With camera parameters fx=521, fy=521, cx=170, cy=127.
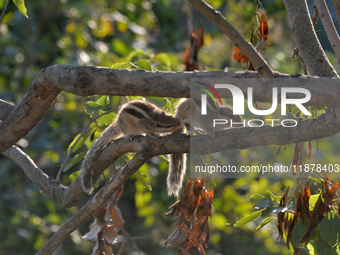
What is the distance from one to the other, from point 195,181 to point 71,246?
4596 millimetres

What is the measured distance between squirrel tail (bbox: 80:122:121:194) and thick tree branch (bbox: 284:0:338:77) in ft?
4.17

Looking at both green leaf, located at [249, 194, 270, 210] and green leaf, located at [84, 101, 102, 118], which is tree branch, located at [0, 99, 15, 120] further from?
green leaf, located at [249, 194, 270, 210]

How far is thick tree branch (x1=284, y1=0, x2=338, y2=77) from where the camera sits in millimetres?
2266

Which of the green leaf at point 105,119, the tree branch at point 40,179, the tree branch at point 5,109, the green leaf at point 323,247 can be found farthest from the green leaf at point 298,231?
the tree branch at point 5,109

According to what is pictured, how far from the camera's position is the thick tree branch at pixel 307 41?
227 cm

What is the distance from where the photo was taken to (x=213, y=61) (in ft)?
23.7

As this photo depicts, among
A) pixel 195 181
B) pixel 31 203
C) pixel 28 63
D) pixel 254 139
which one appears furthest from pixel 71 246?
pixel 254 139

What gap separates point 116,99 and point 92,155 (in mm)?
2707

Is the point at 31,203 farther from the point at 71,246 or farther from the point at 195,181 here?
the point at 195,181

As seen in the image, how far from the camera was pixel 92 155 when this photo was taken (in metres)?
2.96

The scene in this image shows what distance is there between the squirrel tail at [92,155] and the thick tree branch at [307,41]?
127 cm

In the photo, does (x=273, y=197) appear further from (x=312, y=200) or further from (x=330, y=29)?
(x=330, y=29)

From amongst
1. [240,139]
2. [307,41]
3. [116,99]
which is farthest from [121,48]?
[240,139]

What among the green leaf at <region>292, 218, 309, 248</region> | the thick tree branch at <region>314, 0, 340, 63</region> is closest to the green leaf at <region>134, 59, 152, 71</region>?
the thick tree branch at <region>314, 0, 340, 63</region>
